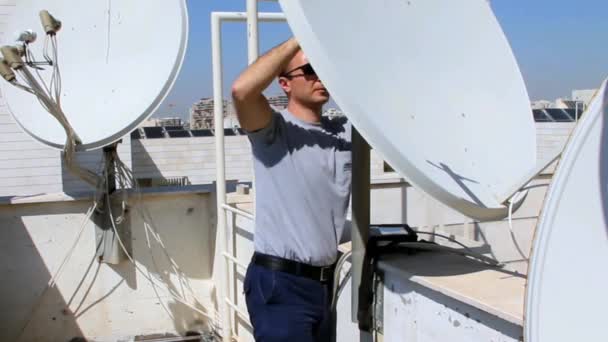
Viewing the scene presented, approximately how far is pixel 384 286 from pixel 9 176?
9.48 metres

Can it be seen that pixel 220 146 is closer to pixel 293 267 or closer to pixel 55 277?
pixel 55 277

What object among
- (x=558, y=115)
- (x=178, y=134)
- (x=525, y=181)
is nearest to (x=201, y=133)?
(x=178, y=134)

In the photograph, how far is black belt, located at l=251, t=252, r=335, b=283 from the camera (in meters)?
1.76

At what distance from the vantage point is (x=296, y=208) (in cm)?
175

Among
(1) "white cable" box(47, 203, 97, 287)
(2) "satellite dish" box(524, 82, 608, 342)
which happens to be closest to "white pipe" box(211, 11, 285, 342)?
(1) "white cable" box(47, 203, 97, 287)

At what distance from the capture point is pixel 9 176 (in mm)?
9852

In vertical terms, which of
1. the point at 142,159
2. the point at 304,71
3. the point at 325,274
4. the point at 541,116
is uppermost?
the point at 541,116

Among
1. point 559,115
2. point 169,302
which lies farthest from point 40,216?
point 559,115

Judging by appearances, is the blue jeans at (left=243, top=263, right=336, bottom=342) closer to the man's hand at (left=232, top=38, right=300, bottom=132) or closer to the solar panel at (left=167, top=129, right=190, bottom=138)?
the man's hand at (left=232, top=38, right=300, bottom=132)

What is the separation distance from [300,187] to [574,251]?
87cm

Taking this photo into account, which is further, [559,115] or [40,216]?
[559,115]

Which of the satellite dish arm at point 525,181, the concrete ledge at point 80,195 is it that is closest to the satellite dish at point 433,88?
the satellite dish arm at point 525,181

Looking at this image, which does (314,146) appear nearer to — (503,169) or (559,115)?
(503,169)

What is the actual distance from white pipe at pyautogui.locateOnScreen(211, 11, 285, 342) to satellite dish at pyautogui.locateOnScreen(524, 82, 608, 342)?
222 centimetres
